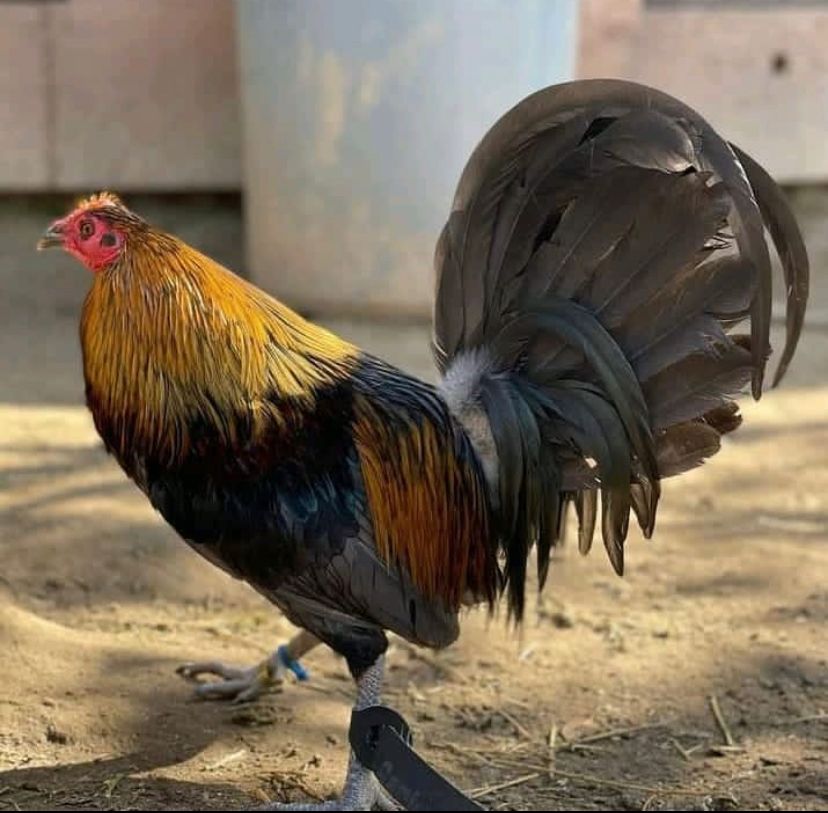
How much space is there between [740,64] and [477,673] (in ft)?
22.2

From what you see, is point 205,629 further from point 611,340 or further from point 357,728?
point 611,340

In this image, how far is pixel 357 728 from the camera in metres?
3.56

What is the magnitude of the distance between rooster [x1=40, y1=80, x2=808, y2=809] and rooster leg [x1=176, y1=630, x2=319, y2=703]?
25.2 inches

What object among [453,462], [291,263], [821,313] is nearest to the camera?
[453,462]

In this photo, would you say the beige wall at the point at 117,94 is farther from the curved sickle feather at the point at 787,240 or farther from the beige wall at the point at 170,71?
the curved sickle feather at the point at 787,240

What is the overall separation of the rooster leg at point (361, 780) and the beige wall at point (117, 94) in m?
6.73

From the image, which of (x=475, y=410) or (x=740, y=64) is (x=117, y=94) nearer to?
(x=740, y=64)

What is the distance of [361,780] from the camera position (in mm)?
3646

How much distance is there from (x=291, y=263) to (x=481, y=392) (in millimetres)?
5014

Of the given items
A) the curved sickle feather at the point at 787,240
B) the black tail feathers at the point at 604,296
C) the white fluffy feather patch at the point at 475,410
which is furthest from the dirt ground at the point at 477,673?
the curved sickle feather at the point at 787,240

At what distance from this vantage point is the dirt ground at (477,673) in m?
3.88

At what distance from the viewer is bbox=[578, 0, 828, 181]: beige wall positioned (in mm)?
9672

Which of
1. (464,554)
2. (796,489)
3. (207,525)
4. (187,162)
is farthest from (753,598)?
(187,162)

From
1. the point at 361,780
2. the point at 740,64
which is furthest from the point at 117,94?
the point at 361,780
